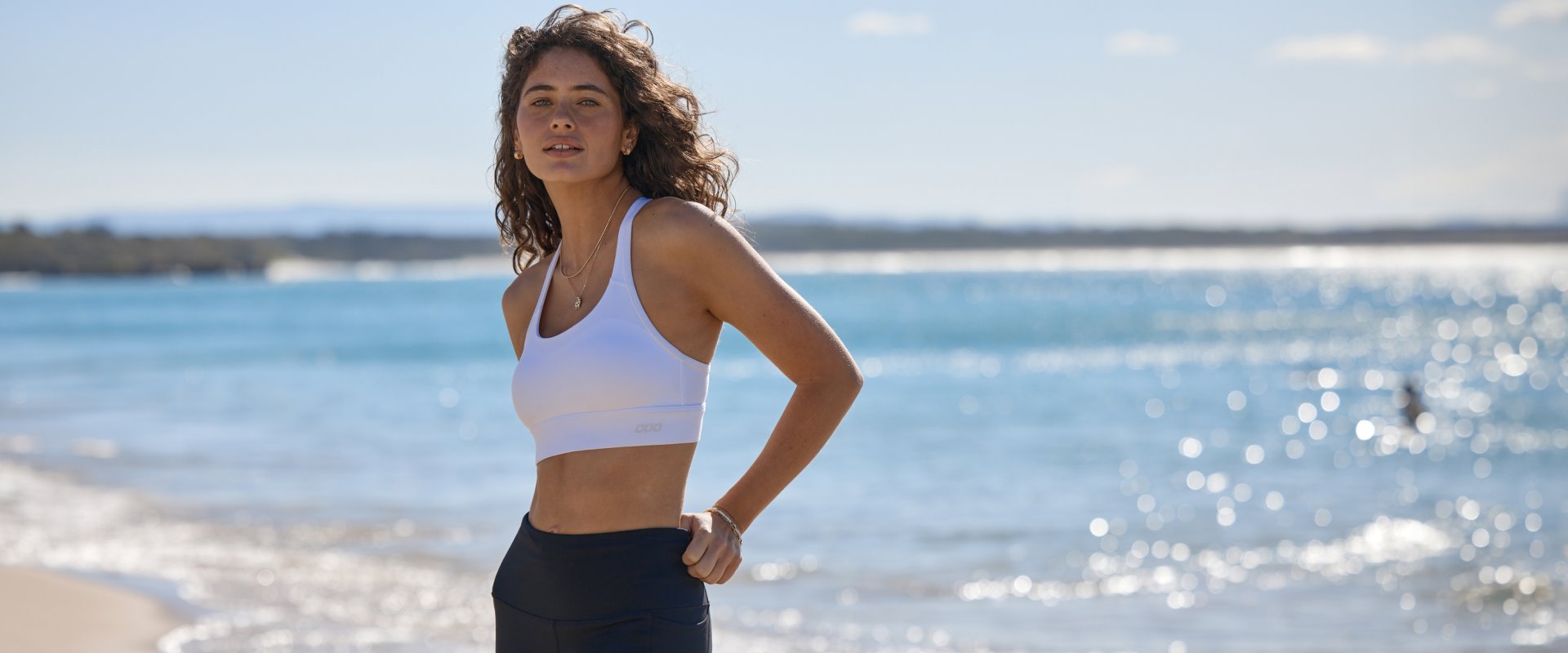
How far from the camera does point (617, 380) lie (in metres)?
1.93

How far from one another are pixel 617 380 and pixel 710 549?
0.26 meters

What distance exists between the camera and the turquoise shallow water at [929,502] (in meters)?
6.81

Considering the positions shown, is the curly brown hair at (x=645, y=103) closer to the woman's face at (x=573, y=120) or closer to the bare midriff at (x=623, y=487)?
the woman's face at (x=573, y=120)

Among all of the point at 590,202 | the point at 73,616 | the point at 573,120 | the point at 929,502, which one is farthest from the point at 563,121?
the point at 929,502

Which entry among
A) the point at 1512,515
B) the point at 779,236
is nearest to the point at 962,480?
the point at 1512,515

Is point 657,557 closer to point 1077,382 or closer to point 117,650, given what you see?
point 117,650

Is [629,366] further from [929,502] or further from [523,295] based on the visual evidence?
[929,502]

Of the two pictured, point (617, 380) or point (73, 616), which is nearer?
point (617, 380)

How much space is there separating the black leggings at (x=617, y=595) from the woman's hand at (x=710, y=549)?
2 cm

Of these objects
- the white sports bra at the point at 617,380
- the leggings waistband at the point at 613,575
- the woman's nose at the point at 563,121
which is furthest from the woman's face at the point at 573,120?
the leggings waistband at the point at 613,575

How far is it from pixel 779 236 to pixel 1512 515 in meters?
157

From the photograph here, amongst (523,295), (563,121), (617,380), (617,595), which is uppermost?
(563,121)

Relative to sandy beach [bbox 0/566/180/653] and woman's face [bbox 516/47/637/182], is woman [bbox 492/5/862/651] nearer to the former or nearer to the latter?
woman's face [bbox 516/47/637/182]

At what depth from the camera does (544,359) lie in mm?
2002
